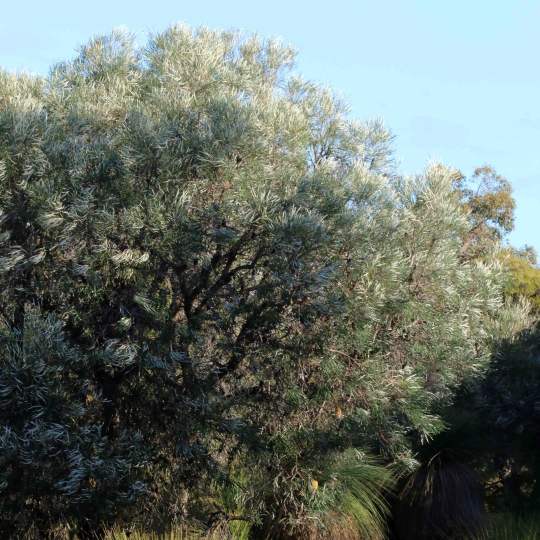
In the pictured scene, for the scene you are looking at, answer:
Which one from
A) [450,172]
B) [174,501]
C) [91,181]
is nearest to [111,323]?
[91,181]

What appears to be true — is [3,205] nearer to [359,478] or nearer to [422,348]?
[422,348]

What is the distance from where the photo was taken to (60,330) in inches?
419

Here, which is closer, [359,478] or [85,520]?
[85,520]

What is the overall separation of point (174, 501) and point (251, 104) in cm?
508

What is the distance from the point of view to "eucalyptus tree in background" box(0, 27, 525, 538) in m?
10.9

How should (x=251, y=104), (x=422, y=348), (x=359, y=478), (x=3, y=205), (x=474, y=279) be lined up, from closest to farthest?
(x=3, y=205), (x=251, y=104), (x=422, y=348), (x=474, y=279), (x=359, y=478)

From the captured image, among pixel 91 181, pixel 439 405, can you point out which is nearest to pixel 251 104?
pixel 91 181

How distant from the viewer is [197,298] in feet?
39.9

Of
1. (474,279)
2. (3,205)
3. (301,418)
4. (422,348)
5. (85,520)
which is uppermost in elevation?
(3,205)

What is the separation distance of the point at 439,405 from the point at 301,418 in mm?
4221

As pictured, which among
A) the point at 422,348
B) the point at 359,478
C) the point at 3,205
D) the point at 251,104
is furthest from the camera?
the point at 359,478

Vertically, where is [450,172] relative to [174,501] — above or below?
above

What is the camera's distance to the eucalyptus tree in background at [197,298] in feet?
35.9

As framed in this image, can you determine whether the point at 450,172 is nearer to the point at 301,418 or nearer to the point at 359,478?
the point at 301,418
